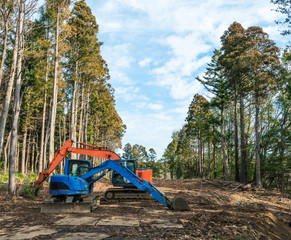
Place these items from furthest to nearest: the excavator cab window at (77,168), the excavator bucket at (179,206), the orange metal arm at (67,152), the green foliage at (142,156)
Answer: the green foliage at (142,156), the excavator cab window at (77,168), the orange metal arm at (67,152), the excavator bucket at (179,206)


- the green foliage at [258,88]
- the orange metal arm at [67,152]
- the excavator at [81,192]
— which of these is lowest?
the excavator at [81,192]

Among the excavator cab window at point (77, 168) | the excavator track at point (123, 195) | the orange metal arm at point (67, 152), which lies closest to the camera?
the orange metal arm at point (67, 152)

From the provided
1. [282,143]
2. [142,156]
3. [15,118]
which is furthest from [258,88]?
[142,156]

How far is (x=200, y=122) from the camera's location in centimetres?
3553

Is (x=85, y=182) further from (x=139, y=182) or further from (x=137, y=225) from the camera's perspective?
(x=137, y=225)

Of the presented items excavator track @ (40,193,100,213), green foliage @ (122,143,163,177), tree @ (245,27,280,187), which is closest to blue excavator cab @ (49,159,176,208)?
excavator track @ (40,193,100,213)

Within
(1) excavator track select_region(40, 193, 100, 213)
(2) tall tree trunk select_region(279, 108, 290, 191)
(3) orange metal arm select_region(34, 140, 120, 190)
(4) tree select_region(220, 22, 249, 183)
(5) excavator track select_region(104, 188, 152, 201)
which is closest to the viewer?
(1) excavator track select_region(40, 193, 100, 213)

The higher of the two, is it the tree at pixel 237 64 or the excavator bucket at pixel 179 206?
the tree at pixel 237 64

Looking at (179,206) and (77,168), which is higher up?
(77,168)

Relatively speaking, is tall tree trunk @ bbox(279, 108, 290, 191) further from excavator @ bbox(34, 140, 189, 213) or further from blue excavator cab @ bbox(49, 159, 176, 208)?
blue excavator cab @ bbox(49, 159, 176, 208)

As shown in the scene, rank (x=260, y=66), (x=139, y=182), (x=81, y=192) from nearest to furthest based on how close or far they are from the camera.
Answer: (x=81, y=192) → (x=139, y=182) → (x=260, y=66)

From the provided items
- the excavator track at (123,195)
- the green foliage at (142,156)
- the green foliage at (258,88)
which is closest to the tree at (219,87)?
the green foliage at (258,88)

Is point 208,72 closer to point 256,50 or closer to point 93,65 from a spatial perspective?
point 256,50

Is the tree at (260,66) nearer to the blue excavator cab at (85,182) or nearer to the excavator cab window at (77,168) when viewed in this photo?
the blue excavator cab at (85,182)
